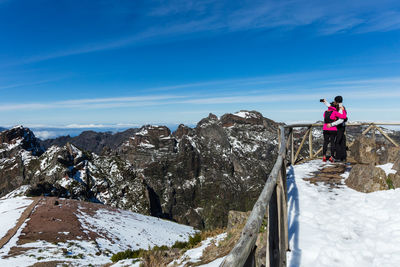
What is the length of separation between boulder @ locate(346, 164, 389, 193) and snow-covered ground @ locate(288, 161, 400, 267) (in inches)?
9.9

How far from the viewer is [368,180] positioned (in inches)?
337

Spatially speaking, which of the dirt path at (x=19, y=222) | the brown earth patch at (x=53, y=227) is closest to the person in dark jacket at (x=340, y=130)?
the brown earth patch at (x=53, y=227)

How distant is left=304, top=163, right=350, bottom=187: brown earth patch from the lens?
9859 millimetres

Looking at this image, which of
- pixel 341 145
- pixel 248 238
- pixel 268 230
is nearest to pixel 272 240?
pixel 268 230

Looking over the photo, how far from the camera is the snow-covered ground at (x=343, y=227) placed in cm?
480

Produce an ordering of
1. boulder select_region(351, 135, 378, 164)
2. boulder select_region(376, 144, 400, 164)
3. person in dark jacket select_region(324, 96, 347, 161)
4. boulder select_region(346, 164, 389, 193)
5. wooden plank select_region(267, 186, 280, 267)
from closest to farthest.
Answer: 1. wooden plank select_region(267, 186, 280, 267)
2. boulder select_region(346, 164, 389, 193)
3. boulder select_region(376, 144, 400, 164)
4. person in dark jacket select_region(324, 96, 347, 161)
5. boulder select_region(351, 135, 378, 164)

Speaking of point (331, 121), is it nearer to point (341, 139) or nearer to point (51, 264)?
point (341, 139)

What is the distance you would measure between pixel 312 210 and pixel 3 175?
202 meters

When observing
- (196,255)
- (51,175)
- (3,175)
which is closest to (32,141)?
(3,175)

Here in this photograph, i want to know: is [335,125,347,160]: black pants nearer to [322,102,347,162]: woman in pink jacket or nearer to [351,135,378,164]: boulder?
[322,102,347,162]: woman in pink jacket

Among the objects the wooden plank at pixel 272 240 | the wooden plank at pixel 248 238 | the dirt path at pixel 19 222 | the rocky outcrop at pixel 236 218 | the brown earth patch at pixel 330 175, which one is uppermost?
the wooden plank at pixel 248 238

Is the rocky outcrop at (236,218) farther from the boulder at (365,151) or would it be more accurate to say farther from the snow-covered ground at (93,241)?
the boulder at (365,151)

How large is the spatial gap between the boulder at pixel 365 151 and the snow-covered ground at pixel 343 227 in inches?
178

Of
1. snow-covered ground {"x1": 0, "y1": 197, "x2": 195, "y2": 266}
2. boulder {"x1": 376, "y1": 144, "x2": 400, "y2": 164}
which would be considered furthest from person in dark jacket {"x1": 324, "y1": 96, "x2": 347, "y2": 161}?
snow-covered ground {"x1": 0, "y1": 197, "x2": 195, "y2": 266}
